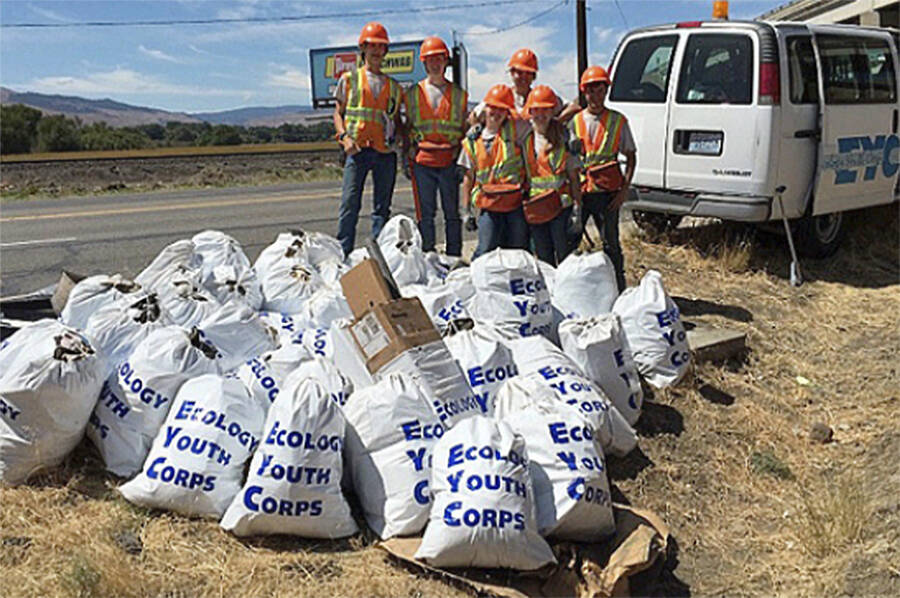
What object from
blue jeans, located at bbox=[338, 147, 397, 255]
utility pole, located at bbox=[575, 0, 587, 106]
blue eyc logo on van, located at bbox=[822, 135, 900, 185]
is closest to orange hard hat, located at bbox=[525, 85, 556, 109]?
blue jeans, located at bbox=[338, 147, 397, 255]

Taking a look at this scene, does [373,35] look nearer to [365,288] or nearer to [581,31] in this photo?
[365,288]

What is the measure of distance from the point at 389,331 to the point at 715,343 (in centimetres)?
263

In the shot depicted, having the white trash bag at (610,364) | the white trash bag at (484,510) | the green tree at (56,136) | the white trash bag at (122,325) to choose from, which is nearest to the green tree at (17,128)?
the green tree at (56,136)

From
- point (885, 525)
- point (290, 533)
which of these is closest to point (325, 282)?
point (290, 533)

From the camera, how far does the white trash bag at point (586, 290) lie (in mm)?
5258

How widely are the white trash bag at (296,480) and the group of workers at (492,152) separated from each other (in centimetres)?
271

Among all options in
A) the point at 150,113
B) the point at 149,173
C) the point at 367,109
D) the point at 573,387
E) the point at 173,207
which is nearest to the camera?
the point at 573,387

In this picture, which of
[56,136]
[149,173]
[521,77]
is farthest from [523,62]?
[56,136]

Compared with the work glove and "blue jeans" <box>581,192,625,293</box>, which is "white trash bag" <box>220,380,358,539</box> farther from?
"blue jeans" <box>581,192,625,293</box>

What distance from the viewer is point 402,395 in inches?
138

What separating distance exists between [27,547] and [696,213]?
224 inches

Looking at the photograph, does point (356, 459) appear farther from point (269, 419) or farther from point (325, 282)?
point (325, 282)

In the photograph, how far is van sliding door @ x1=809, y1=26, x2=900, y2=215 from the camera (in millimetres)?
7348

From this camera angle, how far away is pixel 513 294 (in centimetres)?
486
